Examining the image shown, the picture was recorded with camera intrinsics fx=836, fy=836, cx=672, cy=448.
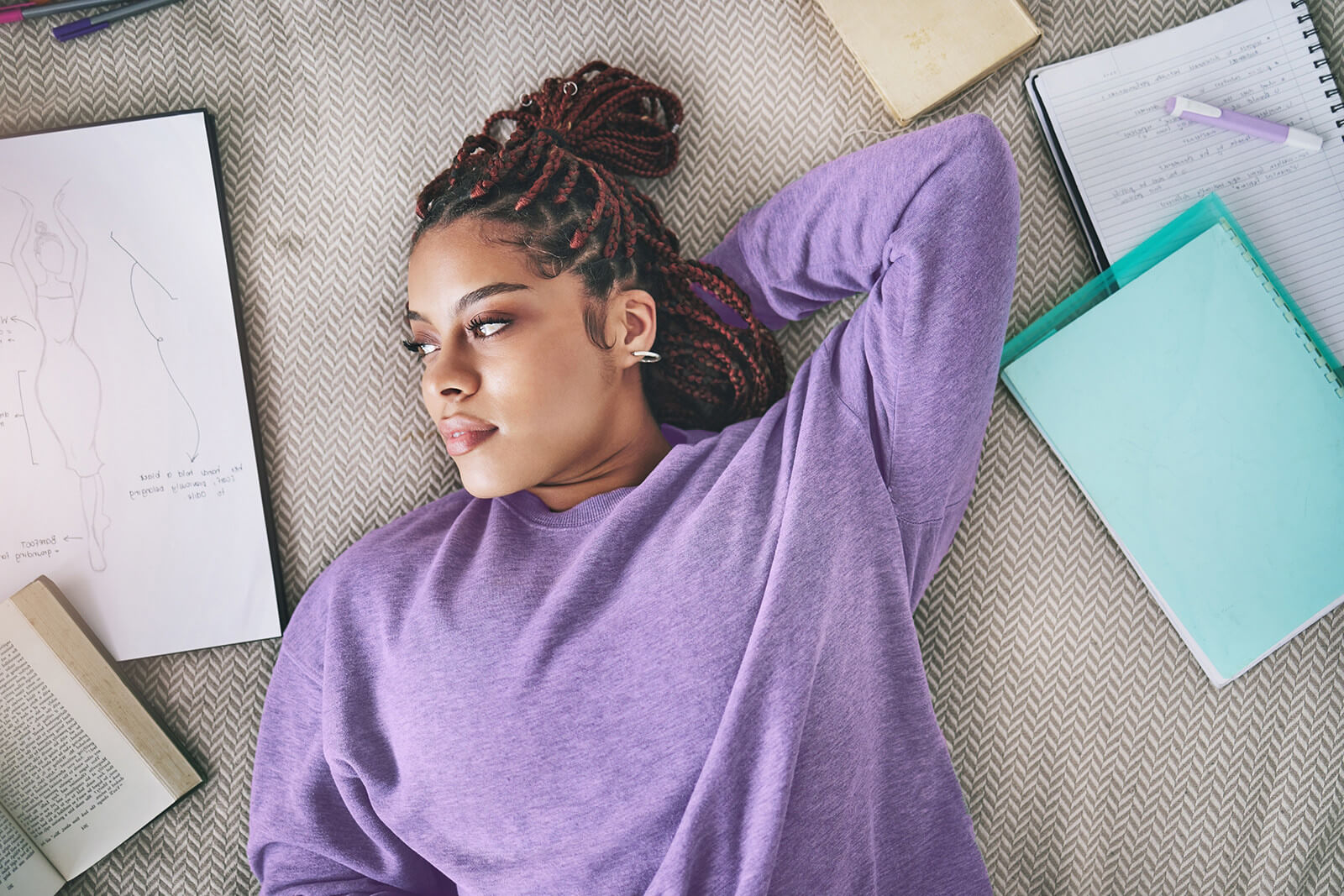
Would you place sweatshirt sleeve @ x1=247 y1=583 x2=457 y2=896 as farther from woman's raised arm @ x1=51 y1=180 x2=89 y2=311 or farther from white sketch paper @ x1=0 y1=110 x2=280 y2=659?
woman's raised arm @ x1=51 y1=180 x2=89 y2=311

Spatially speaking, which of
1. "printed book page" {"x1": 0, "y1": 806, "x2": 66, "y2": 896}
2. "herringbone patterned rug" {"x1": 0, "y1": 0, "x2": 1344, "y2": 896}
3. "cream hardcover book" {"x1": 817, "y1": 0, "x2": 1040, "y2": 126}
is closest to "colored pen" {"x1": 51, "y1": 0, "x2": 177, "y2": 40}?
"herringbone patterned rug" {"x1": 0, "y1": 0, "x2": 1344, "y2": 896}

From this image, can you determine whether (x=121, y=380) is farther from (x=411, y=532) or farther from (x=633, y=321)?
(x=633, y=321)

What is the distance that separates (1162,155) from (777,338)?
521 millimetres

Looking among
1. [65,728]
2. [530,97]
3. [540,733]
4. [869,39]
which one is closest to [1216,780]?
[540,733]

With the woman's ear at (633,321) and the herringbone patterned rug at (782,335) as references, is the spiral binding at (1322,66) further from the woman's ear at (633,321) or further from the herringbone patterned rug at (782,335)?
the woman's ear at (633,321)

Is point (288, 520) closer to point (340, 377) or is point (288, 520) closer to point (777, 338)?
point (340, 377)

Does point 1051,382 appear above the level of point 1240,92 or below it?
below

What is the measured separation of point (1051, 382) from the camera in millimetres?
1029

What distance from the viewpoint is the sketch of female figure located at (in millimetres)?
1034

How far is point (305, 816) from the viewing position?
0.93 metres

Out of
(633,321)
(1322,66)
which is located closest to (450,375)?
(633,321)

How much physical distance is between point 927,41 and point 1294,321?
56cm

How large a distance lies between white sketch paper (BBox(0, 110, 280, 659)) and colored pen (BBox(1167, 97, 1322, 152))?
119 centimetres

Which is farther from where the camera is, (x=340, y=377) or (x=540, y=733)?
(x=340, y=377)
